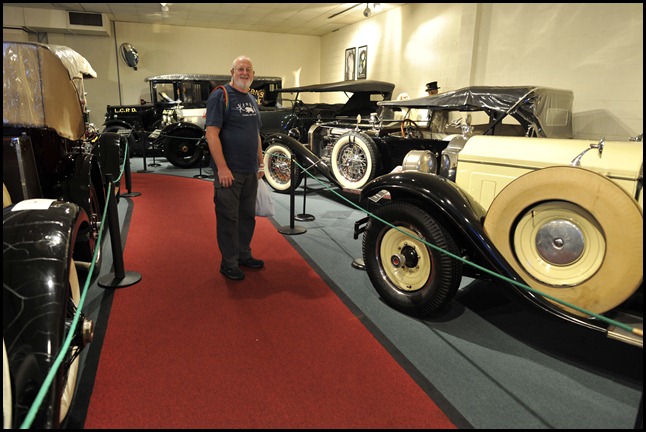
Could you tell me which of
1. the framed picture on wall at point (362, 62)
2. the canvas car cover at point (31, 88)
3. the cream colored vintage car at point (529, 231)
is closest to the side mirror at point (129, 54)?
the framed picture on wall at point (362, 62)

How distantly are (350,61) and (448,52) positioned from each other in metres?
4.64

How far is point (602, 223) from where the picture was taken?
1936 millimetres

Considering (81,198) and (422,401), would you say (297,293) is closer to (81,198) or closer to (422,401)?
(422,401)

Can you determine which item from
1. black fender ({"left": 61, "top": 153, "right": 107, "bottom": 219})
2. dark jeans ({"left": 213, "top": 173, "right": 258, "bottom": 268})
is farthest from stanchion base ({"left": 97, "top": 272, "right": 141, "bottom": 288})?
dark jeans ({"left": 213, "top": 173, "right": 258, "bottom": 268})

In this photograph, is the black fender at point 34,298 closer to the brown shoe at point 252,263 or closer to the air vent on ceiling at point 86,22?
the brown shoe at point 252,263

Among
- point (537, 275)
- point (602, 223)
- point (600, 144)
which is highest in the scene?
point (600, 144)

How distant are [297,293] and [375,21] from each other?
10136 millimetres

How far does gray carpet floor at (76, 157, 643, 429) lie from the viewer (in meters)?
1.91

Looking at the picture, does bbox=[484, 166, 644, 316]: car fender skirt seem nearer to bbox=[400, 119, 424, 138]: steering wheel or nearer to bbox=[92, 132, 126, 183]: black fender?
bbox=[400, 119, 424, 138]: steering wheel

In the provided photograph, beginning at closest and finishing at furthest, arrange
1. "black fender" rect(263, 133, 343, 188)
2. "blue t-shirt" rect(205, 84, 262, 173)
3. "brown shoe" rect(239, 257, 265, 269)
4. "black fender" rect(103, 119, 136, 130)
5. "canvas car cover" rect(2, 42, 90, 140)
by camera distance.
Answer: "canvas car cover" rect(2, 42, 90, 140) → "blue t-shirt" rect(205, 84, 262, 173) → "brown shoe" rect(239, 257, 265, 269) → "black fender" rect(263, 133, 343, 188) → "black fender" rect(103, 119, 136, 130)

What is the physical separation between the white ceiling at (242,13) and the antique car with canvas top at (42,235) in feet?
28.0

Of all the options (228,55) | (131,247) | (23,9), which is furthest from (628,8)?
(23,9)

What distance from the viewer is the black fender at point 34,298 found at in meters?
1.36

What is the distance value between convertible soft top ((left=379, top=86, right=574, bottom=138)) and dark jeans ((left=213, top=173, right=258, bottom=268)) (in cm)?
227
